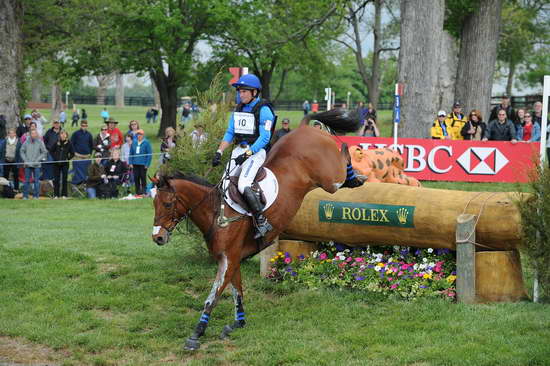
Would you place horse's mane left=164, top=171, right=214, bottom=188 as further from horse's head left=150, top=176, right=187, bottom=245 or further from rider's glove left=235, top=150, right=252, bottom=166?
rider's glove left=235, top=150, right=252, bottom=166

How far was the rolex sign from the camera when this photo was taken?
28.1 feet

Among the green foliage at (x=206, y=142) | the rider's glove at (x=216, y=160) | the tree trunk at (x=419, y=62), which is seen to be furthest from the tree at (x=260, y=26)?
the rider's glove at (x=216, y=160)

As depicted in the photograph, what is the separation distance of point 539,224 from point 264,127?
127 inches

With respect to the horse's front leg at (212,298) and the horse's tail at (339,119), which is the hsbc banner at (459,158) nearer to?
the horse's tail at (339,119)

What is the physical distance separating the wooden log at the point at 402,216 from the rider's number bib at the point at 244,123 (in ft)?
4.91

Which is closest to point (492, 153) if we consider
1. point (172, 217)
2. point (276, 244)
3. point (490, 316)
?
point (276, 244)

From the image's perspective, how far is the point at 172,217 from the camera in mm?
7770

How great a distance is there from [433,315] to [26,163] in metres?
13.6

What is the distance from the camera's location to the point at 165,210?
7.70 m

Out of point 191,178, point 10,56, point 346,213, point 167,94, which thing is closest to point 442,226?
point 346,213

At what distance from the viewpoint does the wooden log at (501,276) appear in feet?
26.6

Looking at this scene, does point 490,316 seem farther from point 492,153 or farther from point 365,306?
point 492,153

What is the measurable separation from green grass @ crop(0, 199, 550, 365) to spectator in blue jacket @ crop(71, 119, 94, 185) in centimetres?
851

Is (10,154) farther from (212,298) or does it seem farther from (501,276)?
(501,276)
